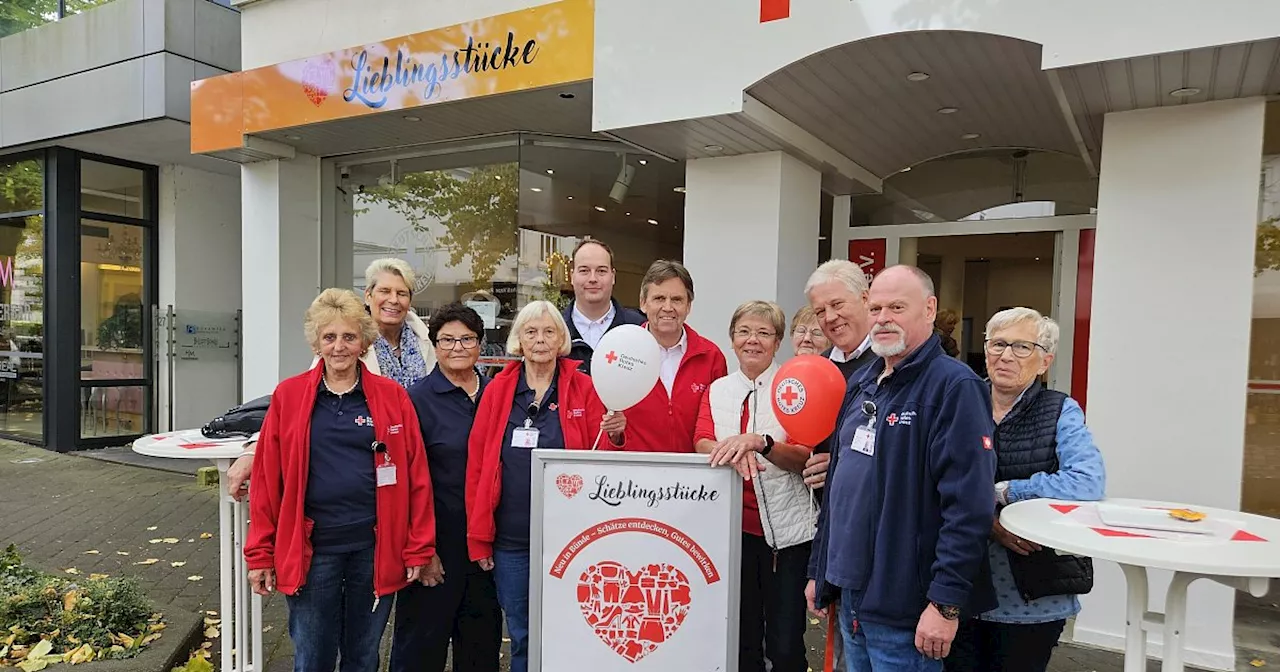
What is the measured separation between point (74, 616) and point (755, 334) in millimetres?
3389

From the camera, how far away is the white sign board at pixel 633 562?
2.44m

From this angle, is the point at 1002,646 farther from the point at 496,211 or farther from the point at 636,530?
the point at 496,211

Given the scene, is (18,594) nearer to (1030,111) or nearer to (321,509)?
(321,509)

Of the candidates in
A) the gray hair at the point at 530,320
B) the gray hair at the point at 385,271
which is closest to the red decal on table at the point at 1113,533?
the gray hair at the point at 530,320

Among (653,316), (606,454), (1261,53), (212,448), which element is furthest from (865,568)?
(1261,53)

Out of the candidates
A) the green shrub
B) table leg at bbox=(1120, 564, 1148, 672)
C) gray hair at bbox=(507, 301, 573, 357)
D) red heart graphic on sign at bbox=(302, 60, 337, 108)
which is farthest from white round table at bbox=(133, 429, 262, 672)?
red heart graphic on sign at bbox=(302, 60, 337, 108)

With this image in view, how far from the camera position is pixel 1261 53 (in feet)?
10.2

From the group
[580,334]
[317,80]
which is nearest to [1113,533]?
[580,334]

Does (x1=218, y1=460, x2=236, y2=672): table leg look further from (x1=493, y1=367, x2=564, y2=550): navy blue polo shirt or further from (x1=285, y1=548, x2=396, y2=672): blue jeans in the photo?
(x1=493, y1=367, x2=564, y2=550): navy blue polo shirt

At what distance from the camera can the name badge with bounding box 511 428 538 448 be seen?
8.54ft

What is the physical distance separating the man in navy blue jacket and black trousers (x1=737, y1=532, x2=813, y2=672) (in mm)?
415

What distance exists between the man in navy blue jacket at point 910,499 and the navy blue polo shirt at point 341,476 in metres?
1.55

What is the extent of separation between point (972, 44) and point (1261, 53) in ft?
3.86

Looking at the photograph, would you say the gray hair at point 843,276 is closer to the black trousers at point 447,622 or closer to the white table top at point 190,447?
the black trousers at point 447,622
